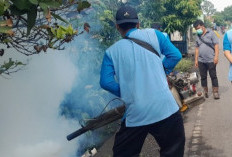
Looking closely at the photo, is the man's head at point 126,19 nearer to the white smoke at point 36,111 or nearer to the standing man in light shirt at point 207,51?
the white smoke at point 36,111

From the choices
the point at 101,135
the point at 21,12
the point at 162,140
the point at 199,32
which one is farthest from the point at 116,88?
the point at 199,32

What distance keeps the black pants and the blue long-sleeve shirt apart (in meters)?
0.07

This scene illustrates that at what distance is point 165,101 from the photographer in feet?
9.44

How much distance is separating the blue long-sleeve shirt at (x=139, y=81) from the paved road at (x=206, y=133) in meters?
1.88

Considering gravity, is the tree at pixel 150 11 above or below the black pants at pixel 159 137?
above

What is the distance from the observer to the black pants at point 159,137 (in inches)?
115

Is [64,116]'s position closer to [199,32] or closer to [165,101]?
[165,101]

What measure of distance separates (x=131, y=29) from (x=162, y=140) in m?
1.04

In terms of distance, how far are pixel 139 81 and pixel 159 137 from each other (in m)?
0.54

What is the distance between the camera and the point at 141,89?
2.83 metres

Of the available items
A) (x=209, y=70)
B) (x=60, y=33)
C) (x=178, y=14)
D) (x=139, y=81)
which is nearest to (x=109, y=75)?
(x=139, y=81)

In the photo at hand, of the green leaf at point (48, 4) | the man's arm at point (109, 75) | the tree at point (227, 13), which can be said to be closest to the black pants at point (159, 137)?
the man's arm at point (109, 75)

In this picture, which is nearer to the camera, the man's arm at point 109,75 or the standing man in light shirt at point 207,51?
the man's arm at point 109,75

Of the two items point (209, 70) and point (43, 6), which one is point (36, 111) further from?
point (209, 70)
